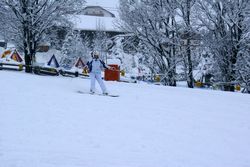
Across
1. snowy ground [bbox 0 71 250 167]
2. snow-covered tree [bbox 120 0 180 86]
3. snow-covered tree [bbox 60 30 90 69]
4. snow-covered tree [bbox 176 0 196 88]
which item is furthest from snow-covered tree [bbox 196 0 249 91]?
snow-covered tree [bbox 60 30 90 69]

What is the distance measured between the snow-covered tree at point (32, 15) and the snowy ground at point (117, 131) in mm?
9092

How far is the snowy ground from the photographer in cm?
593

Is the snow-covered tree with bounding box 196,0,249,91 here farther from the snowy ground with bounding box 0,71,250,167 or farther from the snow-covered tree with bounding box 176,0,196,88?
the snowy ground with bounding box 0,71,250,167

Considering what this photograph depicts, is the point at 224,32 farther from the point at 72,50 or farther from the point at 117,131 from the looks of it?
the point at 72,50

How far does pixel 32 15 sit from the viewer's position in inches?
795

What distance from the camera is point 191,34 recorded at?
21.3m

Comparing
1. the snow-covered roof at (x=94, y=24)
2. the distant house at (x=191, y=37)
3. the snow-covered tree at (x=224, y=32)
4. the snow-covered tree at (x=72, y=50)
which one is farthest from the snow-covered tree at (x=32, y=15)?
the snow-covered roof at (x=94, y=24)

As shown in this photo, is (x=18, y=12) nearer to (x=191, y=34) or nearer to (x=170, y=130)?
(x=191, y=34)

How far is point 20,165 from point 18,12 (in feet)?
54.6

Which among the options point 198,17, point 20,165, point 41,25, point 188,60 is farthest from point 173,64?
point 20,165

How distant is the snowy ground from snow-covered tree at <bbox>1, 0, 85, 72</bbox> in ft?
29.8

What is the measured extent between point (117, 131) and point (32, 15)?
14.4 m

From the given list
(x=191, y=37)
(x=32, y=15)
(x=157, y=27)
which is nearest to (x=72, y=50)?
(x=32, y=15)

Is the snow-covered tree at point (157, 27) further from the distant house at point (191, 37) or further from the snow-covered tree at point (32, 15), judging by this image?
the snow-covered tree at point (32, 15)
